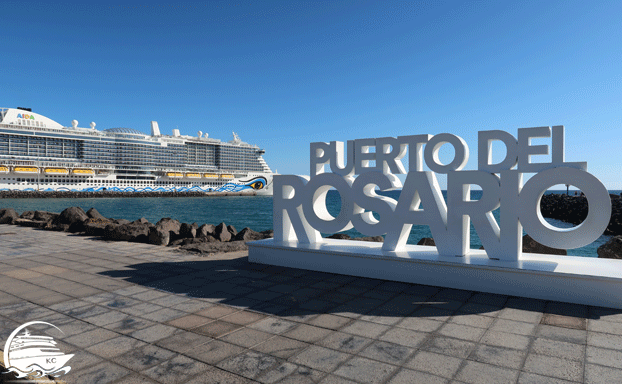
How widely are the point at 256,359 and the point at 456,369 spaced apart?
163cm

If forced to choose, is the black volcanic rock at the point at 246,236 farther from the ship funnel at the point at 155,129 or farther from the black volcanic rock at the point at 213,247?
the ship funnel at the point at 155,129

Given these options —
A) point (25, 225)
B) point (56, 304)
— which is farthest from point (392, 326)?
point (25, 225)

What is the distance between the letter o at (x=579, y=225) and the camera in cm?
470

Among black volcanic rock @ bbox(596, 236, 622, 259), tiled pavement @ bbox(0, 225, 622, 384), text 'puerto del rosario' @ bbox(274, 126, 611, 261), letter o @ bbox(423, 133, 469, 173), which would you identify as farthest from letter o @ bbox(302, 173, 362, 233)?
black volcanic rock @ bbox(596, 236, 622, 259)

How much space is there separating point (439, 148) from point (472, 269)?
1.91 meters

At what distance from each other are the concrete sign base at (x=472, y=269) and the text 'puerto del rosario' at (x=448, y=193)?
1.04ft

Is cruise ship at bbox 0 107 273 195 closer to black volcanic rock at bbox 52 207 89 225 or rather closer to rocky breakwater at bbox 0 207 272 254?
black volcanic rock at bbox 52 207 89 225

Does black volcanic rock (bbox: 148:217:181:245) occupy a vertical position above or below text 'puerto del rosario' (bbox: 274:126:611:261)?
below

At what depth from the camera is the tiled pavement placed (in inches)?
118

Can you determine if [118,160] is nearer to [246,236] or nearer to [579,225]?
[246,236]

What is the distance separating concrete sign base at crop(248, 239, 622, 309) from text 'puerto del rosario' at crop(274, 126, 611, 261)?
32 cm

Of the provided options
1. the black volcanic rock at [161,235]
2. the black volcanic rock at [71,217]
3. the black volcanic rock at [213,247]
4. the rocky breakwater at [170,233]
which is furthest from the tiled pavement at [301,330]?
the black volcanic rock at [71,217]

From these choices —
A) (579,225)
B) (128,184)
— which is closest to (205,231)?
(579,225)

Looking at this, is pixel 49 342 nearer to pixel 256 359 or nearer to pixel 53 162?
pixel 256 359
